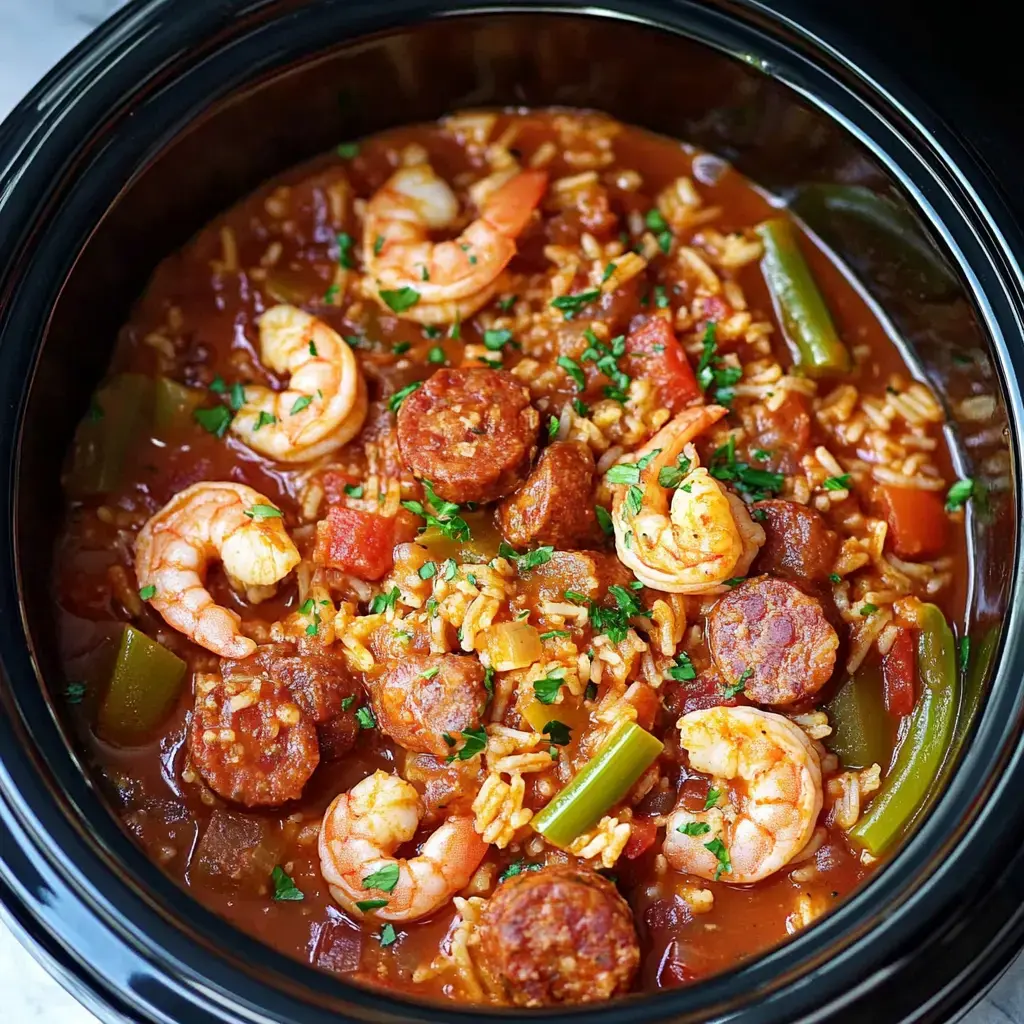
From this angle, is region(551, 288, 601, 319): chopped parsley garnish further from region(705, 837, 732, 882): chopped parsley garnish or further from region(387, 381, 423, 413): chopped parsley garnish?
region(705, 837, 732, 882): chopped parsley garnish

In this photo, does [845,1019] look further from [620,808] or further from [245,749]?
[245,749]

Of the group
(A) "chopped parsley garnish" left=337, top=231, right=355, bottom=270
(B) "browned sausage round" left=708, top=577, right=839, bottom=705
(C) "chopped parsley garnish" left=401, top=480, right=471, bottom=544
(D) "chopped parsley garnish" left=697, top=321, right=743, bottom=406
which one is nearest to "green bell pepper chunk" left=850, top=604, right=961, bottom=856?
(B) "browned sausage round" left=708, top=577, right=839, bottom=705

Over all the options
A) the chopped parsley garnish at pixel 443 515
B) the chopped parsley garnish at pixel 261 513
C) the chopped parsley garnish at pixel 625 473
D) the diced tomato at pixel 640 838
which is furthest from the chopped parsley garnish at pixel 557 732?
the chopped parsley garnish at pixel 261 513

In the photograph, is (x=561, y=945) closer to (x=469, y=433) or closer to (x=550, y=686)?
(x=550, y=686)

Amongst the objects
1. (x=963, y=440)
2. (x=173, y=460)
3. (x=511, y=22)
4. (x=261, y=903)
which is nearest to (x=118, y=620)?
(x=173, y=460)

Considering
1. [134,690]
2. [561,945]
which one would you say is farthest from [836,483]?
[134,690]

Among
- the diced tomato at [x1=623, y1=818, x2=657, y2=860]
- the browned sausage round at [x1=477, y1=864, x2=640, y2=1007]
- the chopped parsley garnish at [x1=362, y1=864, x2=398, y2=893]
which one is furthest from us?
the diced tomato at [x1=623, y1=818, x2=657, y2=860]
